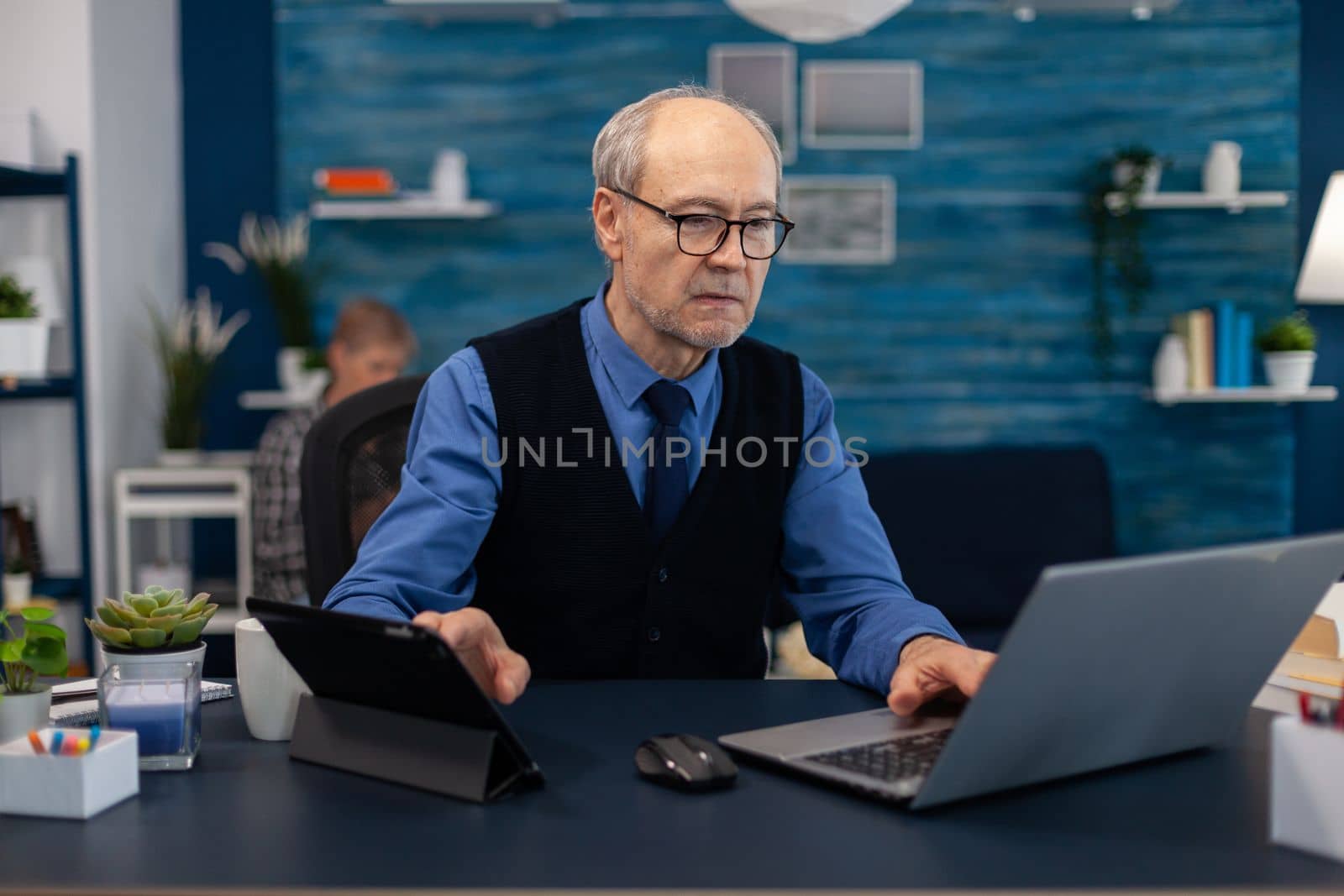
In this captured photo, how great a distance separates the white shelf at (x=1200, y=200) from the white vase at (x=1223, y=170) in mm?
24

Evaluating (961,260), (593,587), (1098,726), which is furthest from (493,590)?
(961,260)

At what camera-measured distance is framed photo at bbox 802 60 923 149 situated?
14.4 ft

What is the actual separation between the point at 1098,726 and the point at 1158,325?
3.72 metres

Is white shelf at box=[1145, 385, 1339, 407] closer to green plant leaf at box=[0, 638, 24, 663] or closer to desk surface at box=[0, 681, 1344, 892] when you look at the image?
desk surface at box=[0, 681, 1344, 892]

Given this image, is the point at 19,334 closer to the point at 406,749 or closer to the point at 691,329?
the point at 691,329

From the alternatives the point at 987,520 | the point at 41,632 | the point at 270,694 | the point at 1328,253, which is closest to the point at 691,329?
the point at 270,694

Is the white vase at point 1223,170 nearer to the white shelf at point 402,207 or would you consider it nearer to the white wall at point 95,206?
the white shelf at point 402,207

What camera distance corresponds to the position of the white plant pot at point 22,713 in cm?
111

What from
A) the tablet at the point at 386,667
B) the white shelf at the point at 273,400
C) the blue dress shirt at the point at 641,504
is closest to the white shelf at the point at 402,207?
the white shelf at the point at 273,400

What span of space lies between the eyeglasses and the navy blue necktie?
210 millimetres

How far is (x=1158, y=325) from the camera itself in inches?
174

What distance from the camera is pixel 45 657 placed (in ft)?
3.88

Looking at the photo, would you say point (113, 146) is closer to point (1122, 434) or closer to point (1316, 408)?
point (1122, 434)

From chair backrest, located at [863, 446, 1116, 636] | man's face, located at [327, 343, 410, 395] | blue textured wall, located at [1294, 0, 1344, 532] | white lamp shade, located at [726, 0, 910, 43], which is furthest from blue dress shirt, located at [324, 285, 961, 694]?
blue textured wall, located at [1294, 0, 1344, 532]
